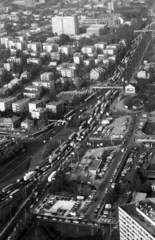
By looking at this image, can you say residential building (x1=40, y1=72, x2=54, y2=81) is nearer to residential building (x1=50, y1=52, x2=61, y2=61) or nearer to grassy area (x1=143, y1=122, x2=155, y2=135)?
residential building (x1=50, y1=52, x2=61, y2=61)

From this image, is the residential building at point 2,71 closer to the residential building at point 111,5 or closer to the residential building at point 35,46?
the residential building at point 35,46

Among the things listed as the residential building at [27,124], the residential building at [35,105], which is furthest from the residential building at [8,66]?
the residential building at [27,124]

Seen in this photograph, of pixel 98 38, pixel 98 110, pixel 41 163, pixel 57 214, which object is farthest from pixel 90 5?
pixel 57 214

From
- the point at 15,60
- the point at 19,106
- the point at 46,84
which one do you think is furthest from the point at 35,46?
the point at 19,106

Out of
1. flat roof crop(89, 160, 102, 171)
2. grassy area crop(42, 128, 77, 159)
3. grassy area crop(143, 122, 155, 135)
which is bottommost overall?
flat roof crop(89, 160, 102, 171)

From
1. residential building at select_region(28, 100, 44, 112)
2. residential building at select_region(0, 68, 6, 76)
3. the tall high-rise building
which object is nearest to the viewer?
residential building at select_region(28, 100, 44, 112)

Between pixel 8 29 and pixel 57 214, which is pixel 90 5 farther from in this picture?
pixel 57 214

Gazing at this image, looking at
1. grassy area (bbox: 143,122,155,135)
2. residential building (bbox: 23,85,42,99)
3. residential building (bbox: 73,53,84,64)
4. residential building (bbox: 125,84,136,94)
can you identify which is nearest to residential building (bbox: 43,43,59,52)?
residential building (bbox: 73,53,84,64)
